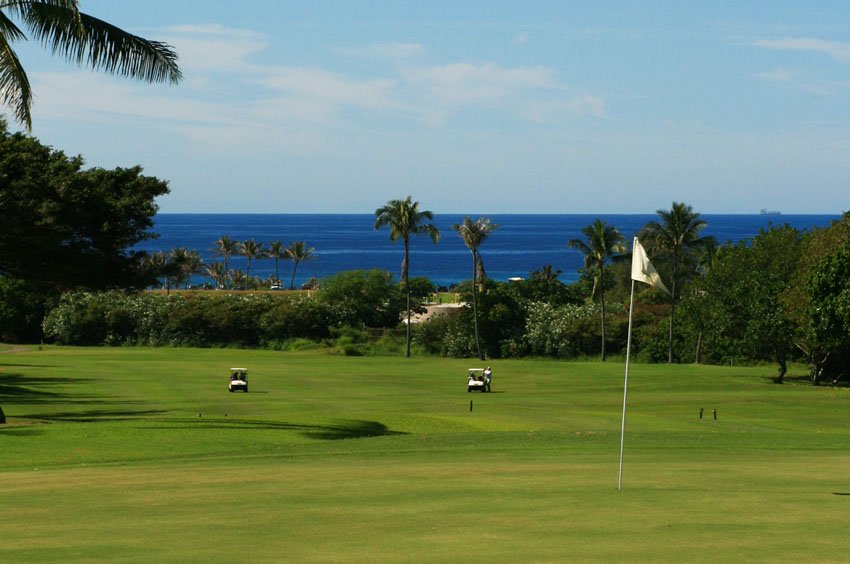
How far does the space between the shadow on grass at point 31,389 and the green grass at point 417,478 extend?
223 millimetres

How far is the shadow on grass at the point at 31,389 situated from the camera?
45.1 metres

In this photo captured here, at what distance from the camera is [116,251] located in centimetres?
3909

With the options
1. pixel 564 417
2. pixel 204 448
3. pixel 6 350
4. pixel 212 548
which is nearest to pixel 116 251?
pixel 204 448

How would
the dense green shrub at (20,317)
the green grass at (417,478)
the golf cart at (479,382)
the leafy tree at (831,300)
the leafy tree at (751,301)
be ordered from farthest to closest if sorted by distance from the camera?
the dense green shrub at (20,317)
the leafy tree at (751,301)
the golf cart at (479,382)
the leafy tree at (831,300)
the green grass at (417,478)

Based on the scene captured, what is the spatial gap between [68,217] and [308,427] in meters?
10.9

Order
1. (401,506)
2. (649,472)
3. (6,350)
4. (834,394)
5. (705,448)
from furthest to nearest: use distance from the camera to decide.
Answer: (6,350) → (834,394) → (705,448) → (649,472) → (401,506)

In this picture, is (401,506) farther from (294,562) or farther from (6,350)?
(6,350)

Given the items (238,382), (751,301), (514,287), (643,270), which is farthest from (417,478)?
(514,287)

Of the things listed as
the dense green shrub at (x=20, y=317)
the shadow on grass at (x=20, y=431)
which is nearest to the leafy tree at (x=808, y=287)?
the shadow on grass at (x=20, y=431)

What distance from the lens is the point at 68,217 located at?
3688 cm

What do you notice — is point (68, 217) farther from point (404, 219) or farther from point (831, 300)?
point (404, 219)

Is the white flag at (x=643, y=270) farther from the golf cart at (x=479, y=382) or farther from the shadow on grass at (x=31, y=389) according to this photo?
the golf cart at (x=479, y=382)

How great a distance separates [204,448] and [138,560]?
55.0 feet

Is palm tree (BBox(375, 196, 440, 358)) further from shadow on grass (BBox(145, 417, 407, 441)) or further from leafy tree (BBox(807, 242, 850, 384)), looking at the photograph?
shadow on grass (BBox(145, 417, 407, 441))
